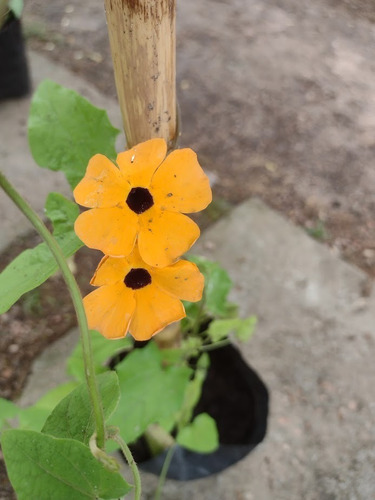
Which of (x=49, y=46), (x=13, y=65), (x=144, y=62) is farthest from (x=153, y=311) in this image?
(x=49, y=46)

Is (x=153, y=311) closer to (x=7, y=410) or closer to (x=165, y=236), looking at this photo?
(x=165, y=236)

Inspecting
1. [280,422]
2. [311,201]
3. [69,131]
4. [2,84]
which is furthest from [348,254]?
[2,84]

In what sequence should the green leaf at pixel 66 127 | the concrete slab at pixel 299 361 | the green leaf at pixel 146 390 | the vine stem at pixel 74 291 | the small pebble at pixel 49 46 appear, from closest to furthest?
the vine stem at pixel 74 291 → the green leaf at pixel 66 127 → the green leaf at pixel 146 390 → the concrete slab at pixel 299 361 → the small pebble at pixel 49 46

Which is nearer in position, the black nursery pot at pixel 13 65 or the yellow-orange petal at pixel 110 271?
the yellow-orange petal at pixel 110 271

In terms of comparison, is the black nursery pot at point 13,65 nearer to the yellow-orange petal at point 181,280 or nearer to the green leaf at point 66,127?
the green leaf at point 66,127

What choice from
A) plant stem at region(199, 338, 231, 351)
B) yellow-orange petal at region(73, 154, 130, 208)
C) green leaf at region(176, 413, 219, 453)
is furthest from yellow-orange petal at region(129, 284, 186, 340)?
green leaf at region(176, 413, 219, 453)

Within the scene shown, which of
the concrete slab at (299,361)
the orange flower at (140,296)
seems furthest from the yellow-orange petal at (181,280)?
the concrete slab at (299,361)
